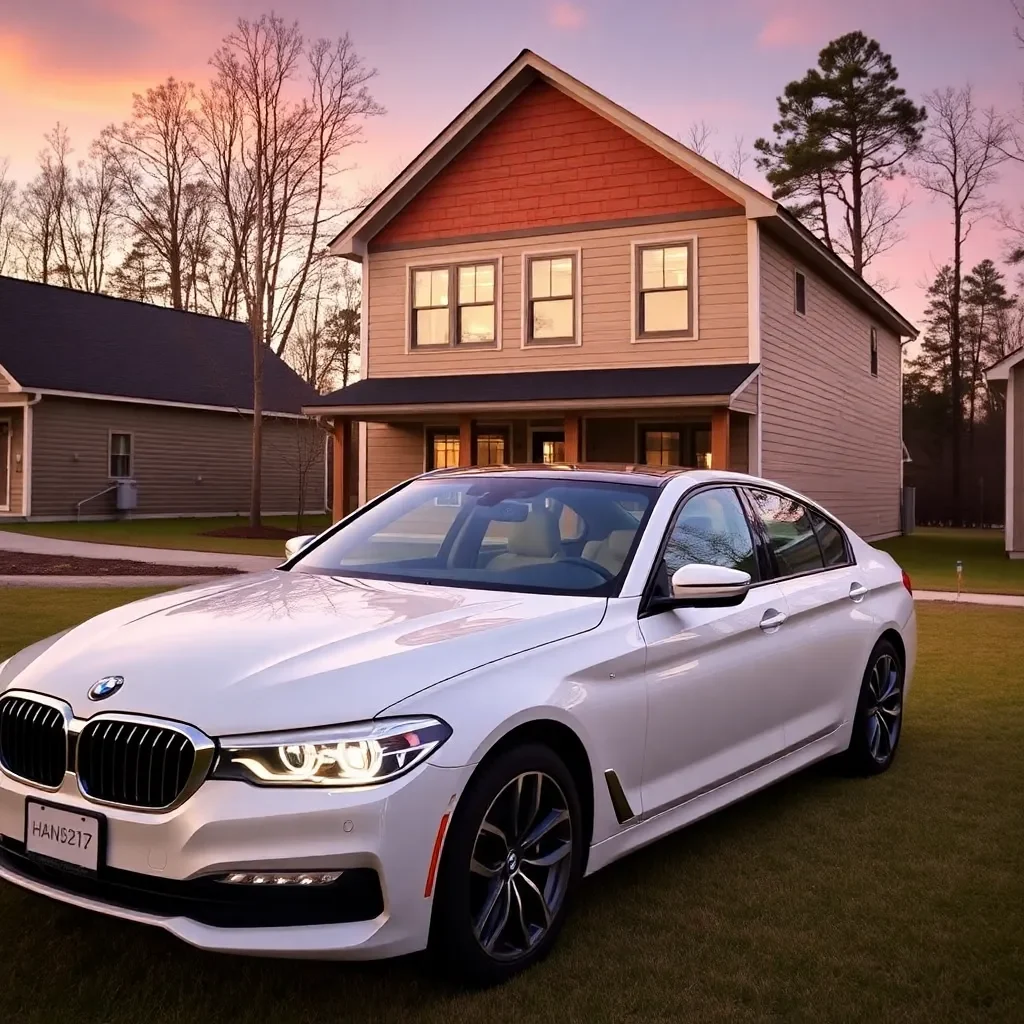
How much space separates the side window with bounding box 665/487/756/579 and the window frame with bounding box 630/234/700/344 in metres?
15.1

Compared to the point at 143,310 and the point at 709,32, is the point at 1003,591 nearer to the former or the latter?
the point at 709,32

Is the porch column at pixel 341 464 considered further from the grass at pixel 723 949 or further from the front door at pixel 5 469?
the grass at pixel 723 949

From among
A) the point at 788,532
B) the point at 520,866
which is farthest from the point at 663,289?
the point at 520,866

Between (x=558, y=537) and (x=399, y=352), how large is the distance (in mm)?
18279

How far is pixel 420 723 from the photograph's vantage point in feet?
10.3

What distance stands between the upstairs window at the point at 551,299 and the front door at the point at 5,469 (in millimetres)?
16617

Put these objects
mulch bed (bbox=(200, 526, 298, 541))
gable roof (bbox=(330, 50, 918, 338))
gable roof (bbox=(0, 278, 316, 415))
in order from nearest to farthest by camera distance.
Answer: gable roof (bbox=(330, 50, 918, 338)) < mulch bed (bbox=(200, 526, 298, 541)) < gable roof (bbox=(0, 278, 316, 415))

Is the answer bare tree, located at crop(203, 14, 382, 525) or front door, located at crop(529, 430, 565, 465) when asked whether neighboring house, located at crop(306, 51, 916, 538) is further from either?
bare tree, located at crop(203, 14, 382, 525)

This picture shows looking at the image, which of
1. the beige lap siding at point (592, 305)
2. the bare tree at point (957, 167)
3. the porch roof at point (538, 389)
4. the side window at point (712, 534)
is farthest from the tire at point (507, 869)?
the bare tree at point (957, 167)

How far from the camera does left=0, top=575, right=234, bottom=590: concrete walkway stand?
14695mm

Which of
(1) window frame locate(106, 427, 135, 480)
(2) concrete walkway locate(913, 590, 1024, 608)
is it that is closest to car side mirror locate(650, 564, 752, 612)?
(2) concrete walkway locate(913, 590, 1024, 608)

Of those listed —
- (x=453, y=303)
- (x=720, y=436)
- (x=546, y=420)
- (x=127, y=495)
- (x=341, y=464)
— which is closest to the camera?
(x=720, y=436)

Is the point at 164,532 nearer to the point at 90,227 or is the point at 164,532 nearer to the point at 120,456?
the point at 120,456

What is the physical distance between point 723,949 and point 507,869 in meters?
0.86
